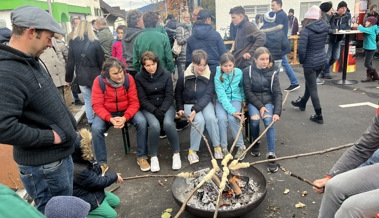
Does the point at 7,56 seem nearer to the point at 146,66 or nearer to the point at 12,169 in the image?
the point at 12,169

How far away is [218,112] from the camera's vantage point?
451 centimetres

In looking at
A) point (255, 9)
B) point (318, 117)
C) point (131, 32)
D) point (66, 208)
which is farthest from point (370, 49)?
point (255, 9)

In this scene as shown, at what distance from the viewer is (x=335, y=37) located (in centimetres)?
801

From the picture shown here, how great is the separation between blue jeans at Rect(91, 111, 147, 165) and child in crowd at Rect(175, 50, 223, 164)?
0.63 meters

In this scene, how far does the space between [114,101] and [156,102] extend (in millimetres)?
632

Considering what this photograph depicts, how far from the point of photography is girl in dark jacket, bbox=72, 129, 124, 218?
2691 mm

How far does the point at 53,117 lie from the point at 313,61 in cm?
458

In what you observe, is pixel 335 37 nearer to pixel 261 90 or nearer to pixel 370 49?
pixel 370 49

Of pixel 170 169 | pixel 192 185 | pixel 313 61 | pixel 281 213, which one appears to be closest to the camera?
pixel 281 213

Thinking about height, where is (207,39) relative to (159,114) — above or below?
above

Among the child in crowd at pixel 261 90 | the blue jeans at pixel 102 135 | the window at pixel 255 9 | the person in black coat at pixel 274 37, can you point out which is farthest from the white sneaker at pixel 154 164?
the window at pixel 255 9

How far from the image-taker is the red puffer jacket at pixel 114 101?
430cm

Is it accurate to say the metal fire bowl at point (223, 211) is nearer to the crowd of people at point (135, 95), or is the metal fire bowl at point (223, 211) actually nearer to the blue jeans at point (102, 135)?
the crowd of people at point (135, 95)

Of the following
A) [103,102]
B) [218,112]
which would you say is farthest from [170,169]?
[103,102]
